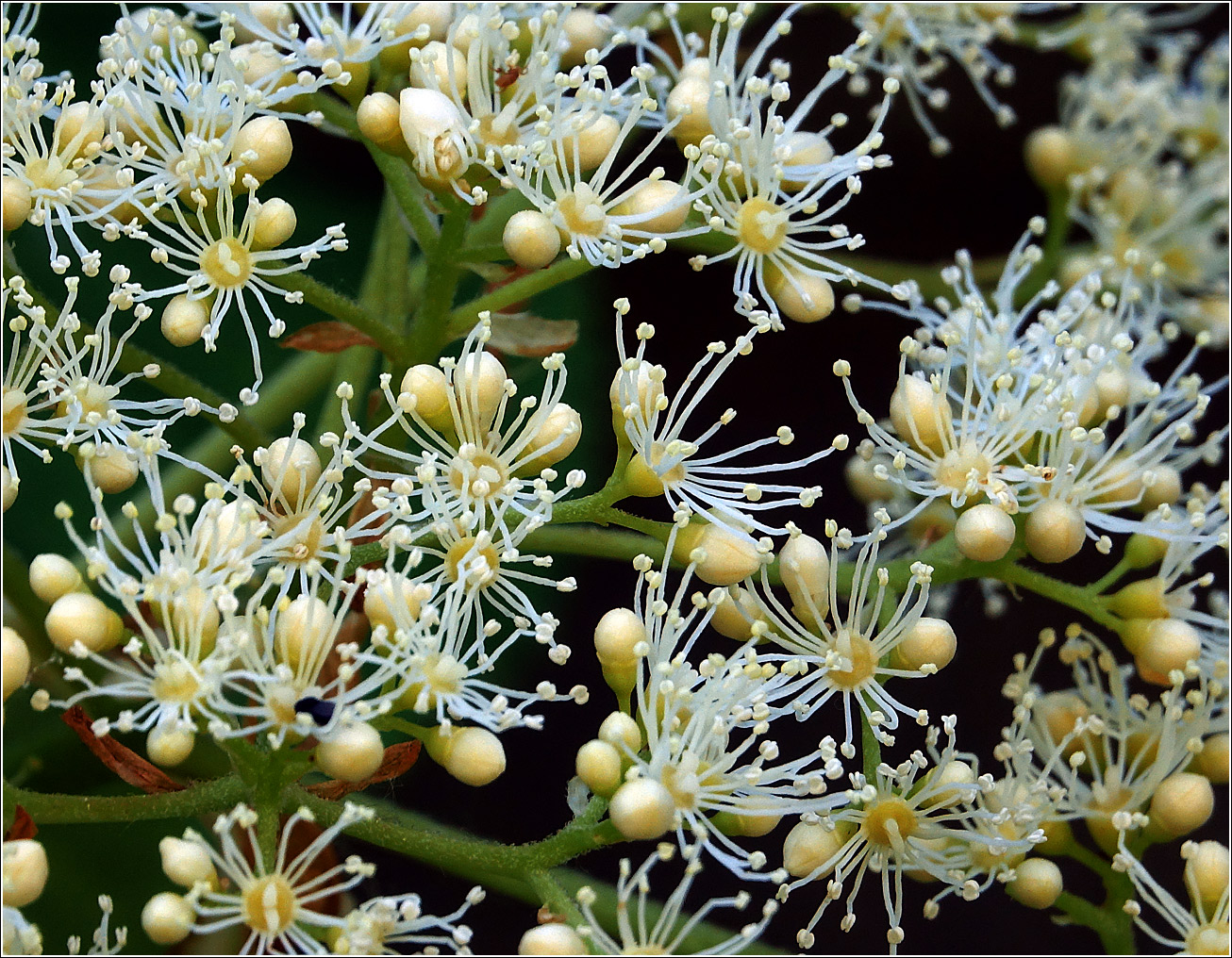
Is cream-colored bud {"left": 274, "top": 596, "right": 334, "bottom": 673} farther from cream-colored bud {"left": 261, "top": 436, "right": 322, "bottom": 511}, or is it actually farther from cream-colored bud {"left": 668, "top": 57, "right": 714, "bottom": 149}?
cream-colored bud {"left": 668, "top": 57, "right": 714, "bottom": 149}

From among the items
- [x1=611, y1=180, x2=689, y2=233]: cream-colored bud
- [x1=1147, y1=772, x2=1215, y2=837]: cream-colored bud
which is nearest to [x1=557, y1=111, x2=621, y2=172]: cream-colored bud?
[x1=611, y1=180, x2=689, y2=233]: cream-colored bud

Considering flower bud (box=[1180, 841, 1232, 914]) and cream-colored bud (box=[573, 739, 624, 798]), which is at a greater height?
flower bud (box=[1180, 841, 1232, 914])

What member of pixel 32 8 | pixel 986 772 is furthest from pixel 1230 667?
pixel 32 8

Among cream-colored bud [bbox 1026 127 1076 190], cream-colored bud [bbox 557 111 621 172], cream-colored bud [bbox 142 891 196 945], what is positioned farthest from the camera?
cream-colored bud [bbox 1026 127 1076 190]

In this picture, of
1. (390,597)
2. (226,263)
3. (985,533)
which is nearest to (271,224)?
(226,263)

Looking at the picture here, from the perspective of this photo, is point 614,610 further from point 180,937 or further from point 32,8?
point 32,8

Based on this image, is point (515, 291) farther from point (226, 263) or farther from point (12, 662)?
point (12, 662)

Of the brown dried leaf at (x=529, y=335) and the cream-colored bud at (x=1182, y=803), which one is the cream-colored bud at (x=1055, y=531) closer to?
the cream-colored bud at (x=1182, y=803)
